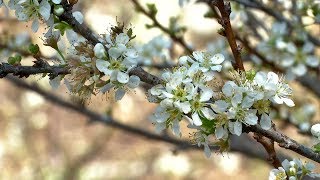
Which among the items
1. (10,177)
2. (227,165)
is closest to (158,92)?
(10,177)

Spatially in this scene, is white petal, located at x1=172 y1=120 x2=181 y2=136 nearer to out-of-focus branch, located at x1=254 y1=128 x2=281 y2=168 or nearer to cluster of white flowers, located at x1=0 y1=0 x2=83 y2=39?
out-of-focus branch, located at x1=254 y1=128 x2=281 y2=168

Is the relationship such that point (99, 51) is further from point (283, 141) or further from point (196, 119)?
point (283, 141)

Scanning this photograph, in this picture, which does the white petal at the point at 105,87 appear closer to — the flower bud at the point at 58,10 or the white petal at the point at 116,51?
the white petal at the point at 116,51

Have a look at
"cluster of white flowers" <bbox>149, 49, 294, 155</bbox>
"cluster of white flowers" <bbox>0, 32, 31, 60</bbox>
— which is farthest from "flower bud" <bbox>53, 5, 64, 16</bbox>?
"cluster of white flowers" <bbox>0, 32, 31, 60</bbox>

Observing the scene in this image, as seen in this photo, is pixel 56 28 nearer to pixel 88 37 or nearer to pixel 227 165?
pixel 88 37

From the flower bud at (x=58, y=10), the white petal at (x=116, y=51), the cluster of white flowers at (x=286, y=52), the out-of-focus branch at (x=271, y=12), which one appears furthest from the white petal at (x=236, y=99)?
the cluster of white flowers at (x=286, y=52)

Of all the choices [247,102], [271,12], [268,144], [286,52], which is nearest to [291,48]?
[286,52]
